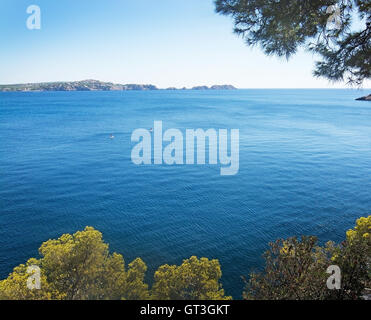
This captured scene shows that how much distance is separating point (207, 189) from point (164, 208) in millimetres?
6579

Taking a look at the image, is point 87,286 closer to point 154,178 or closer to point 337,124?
point 154,178

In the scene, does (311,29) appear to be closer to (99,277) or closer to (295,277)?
(295,277)

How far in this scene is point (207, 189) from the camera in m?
30.1

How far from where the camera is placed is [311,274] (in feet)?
26.2

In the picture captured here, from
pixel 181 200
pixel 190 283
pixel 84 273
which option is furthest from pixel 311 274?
pixel 181 200

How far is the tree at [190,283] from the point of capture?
9.75m

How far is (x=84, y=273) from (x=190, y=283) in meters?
4.45

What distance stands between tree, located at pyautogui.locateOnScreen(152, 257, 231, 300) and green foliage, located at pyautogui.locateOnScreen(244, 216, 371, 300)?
180cm

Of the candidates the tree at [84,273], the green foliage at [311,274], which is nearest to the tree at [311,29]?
the green foliage at [311,274]

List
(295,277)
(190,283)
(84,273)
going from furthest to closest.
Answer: (84,273) < (190,283) < (295,277)

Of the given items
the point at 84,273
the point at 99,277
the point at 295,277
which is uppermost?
the point at 295,277

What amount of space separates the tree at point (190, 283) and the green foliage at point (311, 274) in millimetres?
1803

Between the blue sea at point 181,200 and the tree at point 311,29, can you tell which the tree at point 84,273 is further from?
the tree at point 311,29
